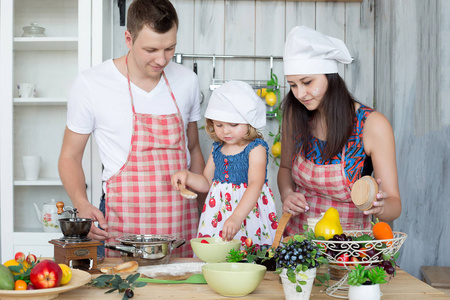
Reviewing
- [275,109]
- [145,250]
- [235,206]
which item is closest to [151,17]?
[235,206]

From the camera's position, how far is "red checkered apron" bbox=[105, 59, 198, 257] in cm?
206

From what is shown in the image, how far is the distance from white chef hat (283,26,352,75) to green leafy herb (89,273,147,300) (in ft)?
3.01

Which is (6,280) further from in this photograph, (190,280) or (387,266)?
(387,266)

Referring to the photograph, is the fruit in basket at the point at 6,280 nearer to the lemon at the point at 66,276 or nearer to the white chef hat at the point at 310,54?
the lemon at the point at 66,276

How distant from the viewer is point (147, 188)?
2.07 m

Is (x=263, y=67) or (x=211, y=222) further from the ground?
(x=263, y=67)

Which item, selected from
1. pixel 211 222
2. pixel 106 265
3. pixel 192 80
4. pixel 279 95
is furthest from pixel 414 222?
pixel 106 265

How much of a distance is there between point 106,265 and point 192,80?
40.3 inches

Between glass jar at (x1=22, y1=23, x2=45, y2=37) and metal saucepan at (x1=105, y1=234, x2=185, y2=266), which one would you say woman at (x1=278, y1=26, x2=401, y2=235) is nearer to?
metal saucepan at (x1=105, y1=234, x2=185, y2=266)

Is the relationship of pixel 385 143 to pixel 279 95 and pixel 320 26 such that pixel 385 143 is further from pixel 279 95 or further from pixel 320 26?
pixel 320 26

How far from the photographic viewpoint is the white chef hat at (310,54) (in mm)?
1759

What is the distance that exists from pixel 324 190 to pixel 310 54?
0.49 m

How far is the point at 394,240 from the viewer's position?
1.19m

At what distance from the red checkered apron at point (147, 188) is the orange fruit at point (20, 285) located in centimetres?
88
